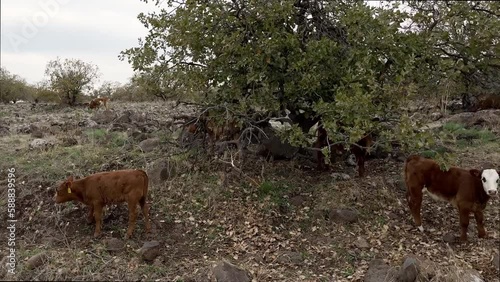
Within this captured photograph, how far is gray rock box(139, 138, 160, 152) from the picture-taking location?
9.97 meters

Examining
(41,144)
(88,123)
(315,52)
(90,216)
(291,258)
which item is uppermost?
(315,52)

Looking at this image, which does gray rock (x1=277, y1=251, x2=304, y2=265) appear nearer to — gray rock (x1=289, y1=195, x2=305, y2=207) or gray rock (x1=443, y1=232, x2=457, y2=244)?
gray rock (x1=289, y1=195, x2=305, y2=207)

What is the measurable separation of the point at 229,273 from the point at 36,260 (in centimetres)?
251

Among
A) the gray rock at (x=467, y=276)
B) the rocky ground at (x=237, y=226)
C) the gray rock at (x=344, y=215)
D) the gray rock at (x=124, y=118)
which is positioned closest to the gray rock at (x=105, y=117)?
the gray rock at (x=124, y=118)

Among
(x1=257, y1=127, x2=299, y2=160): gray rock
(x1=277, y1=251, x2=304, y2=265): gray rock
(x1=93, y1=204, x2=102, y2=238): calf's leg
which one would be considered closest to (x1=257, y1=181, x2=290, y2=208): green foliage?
(x1=257, y1=127, x2=299, y2=160): gray rock

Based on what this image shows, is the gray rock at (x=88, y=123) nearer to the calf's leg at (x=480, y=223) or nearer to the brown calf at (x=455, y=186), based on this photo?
the brown calf at (x=455, y=186)

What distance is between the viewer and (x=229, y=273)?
5941 mm

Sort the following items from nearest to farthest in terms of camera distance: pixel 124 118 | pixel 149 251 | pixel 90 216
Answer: pixel 149 251 < pixel 90 216 < pixel 124 118

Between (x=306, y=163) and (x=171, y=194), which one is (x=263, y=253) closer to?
(x=171, y=194)

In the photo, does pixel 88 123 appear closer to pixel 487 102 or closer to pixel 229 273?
pixel 229 273

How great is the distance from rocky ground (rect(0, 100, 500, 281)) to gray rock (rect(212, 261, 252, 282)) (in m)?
0.01

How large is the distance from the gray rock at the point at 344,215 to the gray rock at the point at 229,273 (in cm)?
210

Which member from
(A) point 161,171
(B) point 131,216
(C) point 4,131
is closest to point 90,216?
(B) point 131,216

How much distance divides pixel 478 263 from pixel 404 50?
3.68 m
